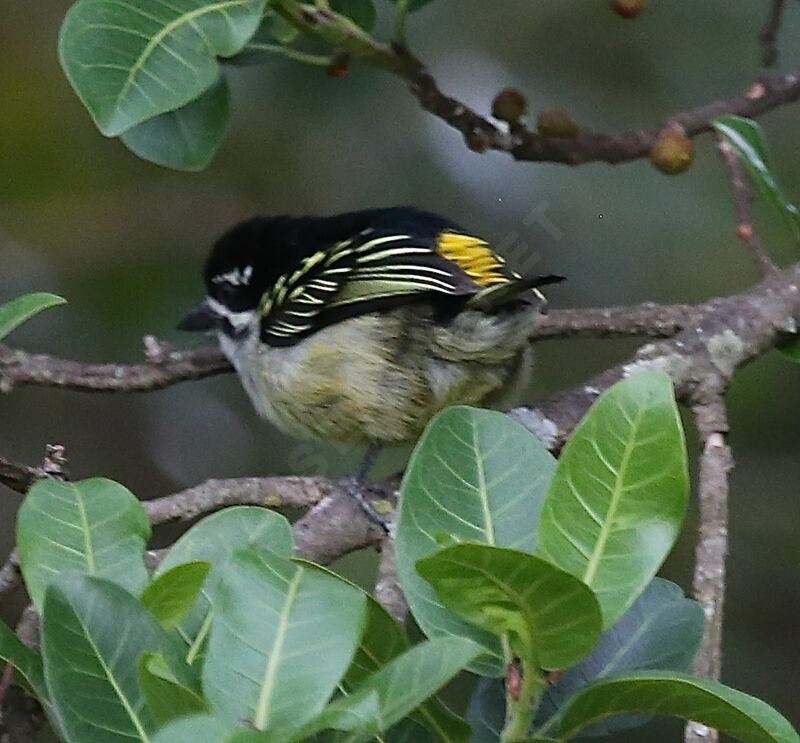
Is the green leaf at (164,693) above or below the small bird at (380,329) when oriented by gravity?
above

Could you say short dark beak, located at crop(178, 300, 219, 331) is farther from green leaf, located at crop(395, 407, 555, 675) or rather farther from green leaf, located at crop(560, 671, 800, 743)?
green leaf, located at crop(560, 671, 800, 743)

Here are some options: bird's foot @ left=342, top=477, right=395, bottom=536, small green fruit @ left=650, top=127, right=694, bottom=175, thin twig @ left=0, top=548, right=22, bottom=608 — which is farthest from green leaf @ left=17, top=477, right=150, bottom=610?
small green fruit @ left=650, top=127, right=694, bottom=175

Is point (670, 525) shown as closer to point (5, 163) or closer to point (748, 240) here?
point (748, 240)

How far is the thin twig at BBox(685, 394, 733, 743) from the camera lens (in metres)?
1.52

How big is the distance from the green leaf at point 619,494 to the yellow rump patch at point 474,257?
1.53 meters

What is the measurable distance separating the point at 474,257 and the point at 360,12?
0.56 metres

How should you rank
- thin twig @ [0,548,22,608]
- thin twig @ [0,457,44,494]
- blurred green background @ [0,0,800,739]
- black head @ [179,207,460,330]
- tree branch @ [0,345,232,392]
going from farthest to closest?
blurred green background @ [0,0,800,739] < black head @ [179,207,460,330] < tree branch @ [0,345,232,392] < thin twig @ [0,457,44,494] < thin twig @ [0,548,22,608]

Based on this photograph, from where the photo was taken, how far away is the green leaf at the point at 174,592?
1.08 meters

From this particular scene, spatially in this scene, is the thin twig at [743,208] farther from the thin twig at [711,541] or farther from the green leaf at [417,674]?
the green leaf at [417,674]

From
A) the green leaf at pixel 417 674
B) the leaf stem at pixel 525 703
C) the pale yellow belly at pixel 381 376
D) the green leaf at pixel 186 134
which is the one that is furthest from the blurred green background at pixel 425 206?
the green leaf at pixel 417 674

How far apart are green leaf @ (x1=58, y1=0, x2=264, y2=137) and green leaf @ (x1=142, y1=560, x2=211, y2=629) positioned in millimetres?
1125

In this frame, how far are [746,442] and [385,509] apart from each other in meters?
1.96

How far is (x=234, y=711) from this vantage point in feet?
3.17

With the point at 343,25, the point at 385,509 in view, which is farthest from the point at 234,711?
the point at 343,25
